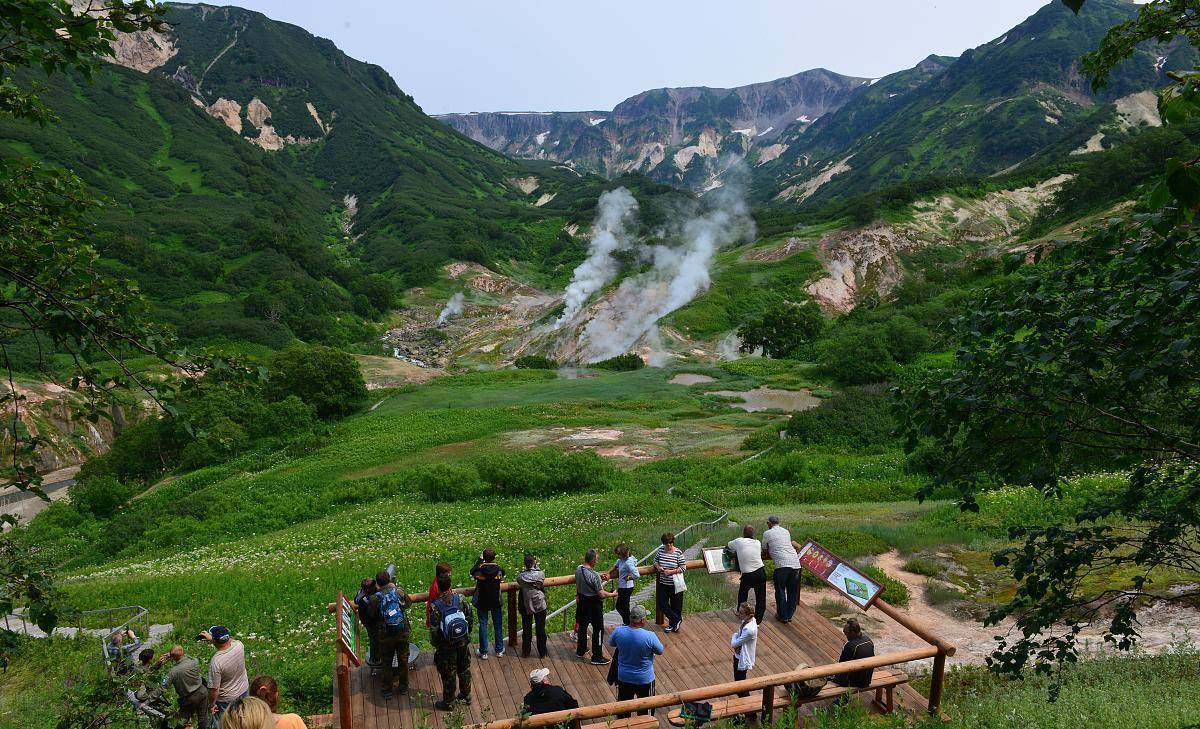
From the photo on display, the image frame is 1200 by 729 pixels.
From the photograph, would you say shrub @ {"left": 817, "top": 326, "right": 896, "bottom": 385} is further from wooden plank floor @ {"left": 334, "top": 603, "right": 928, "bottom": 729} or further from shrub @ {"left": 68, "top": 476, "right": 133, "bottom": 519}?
shrub @ {"left": 68, "top": 476, "right": 133, "bottom": 519}

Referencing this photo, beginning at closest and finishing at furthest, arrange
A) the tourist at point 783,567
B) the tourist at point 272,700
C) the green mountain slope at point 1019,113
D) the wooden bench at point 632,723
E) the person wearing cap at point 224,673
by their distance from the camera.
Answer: the tourist at point 272,700, the wooden bench at point 632,723, the person wearing cap at point 224,673, the tourist at point 783,567, the green mountain slope at point 1019,113

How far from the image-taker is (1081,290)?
18.2 feet

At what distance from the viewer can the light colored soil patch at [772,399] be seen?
46.9 m

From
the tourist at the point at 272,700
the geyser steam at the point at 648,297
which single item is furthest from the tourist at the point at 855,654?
the geyser steam at the point at 648,297

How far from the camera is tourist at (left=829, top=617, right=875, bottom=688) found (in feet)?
27.3

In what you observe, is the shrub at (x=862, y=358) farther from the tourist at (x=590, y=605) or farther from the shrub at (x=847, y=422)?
the tourist at (x=590, y=605)

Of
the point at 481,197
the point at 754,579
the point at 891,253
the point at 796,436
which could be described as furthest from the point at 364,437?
the point at 481,197

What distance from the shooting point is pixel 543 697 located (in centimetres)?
765

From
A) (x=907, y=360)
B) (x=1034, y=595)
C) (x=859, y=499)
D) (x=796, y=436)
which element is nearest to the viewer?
(x=1034, y=595)

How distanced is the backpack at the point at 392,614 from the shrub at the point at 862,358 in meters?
41.8

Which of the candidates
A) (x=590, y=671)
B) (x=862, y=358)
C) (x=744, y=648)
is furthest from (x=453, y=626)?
(x=862, y=358)

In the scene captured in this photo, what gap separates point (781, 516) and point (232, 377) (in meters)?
18.1

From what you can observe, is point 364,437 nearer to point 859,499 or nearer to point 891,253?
point 859,499

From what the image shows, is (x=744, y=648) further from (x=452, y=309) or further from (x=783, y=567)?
(x=452, y=309)
